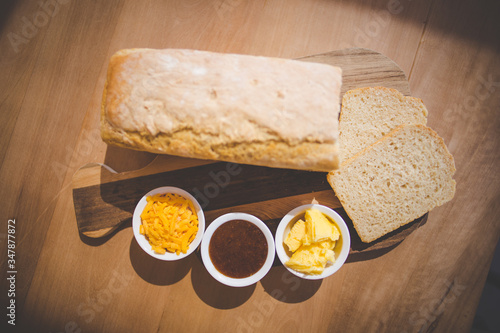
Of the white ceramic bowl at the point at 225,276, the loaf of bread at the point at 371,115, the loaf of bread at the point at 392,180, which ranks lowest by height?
the white ceramic bowl at the point at 225,276

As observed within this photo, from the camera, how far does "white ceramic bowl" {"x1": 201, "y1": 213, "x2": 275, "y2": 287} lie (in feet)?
6.49

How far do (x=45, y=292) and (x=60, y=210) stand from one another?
0.69m

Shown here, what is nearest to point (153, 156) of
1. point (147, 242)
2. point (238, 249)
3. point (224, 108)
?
point (147, 242)

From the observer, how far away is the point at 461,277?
2309mm

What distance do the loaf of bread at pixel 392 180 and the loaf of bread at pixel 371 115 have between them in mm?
94

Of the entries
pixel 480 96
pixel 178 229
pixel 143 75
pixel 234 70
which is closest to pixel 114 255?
pixel 178 229

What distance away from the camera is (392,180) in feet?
7.07

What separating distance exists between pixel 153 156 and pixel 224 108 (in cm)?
91

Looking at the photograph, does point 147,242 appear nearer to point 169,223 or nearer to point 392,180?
point 169,223

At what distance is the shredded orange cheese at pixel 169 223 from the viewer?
76.2 inches

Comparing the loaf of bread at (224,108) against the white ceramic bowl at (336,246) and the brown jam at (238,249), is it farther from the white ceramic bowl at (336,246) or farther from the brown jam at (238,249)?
the brown jam at (238,249)

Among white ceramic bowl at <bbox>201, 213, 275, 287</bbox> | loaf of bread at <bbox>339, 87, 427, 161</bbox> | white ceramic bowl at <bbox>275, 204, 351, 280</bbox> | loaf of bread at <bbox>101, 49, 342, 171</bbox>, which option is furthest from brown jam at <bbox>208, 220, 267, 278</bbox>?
loaf of bread at <bbox>339, 87, 427, 161</bbox>

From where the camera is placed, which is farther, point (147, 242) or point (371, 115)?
point (371, 115)

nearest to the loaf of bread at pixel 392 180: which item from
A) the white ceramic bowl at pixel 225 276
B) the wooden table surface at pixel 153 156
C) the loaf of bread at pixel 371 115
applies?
the loaf of bread at pixel 371 115
